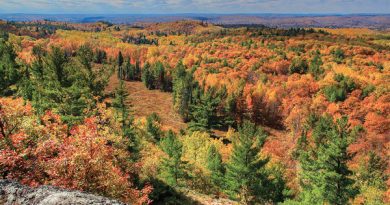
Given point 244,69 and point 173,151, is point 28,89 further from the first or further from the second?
point 244,69

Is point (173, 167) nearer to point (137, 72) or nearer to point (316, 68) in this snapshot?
point (316, 68)

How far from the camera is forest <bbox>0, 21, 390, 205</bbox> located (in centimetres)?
1998

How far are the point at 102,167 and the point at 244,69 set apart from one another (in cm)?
14217

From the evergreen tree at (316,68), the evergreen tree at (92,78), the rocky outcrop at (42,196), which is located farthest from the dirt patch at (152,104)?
the rocky outcrop at (42,196)

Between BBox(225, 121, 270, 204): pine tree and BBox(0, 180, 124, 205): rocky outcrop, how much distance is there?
31.1 metres

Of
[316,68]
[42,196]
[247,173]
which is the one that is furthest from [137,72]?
[42,196]

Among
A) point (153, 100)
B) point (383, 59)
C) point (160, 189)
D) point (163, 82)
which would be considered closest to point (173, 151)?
point (160, 189)

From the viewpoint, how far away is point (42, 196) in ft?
30.8

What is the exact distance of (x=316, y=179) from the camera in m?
32.6

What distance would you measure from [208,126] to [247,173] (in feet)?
206

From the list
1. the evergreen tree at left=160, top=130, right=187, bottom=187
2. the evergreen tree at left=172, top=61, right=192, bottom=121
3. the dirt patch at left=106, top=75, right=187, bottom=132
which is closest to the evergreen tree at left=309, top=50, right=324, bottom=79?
the evergreen tree at left=172, top=61, right=192, bottom=121

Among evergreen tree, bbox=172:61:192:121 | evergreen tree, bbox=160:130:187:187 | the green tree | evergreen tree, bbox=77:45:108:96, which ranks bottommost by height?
evergreen tree, bbox=172:61:192:121

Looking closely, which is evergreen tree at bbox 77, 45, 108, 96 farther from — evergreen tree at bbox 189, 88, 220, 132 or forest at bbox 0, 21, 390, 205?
evergreen tree at bbox 189, 88, 220, 132

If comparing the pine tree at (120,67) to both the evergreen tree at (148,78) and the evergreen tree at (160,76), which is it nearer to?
the evergreen tree at (148,78)
